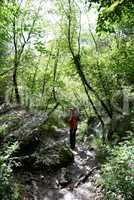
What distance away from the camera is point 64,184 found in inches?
461

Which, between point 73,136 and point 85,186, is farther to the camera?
point 73,136

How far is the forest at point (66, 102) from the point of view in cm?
872

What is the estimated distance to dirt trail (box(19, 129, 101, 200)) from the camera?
10586 millimetres

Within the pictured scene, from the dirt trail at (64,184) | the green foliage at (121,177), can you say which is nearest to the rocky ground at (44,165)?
the dirt trail at (64,184)

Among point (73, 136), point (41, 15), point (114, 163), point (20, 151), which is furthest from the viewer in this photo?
point (41, 15)

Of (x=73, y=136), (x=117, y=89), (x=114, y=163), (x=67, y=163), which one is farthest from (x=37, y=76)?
(x=114, y=163)

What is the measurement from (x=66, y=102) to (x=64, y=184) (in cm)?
2122

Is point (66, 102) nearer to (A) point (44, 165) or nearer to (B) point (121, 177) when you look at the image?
(A) point (44, 165)

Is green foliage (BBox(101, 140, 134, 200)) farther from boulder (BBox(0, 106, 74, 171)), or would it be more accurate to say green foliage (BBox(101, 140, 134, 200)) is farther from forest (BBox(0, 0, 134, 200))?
boulder (BBox(0, 106, 74, 171))

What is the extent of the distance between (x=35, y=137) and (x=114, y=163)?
617 cm

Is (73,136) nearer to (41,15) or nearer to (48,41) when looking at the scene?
(41,15)

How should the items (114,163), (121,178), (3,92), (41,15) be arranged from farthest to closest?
(3,92) < (41,15) < (114,163) < (121,178)

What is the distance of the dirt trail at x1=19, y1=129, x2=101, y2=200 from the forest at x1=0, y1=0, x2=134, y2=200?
4 centimetres

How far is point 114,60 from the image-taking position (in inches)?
766
